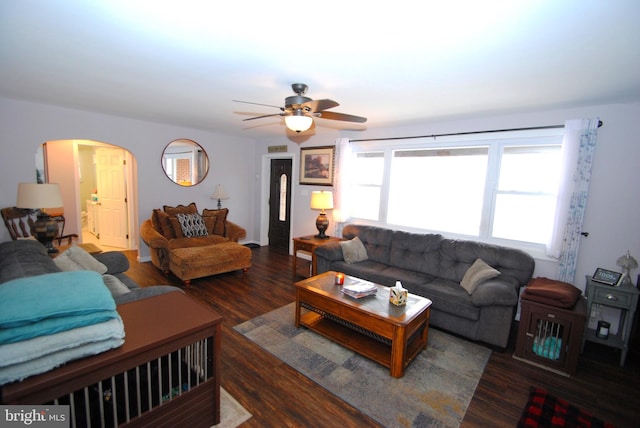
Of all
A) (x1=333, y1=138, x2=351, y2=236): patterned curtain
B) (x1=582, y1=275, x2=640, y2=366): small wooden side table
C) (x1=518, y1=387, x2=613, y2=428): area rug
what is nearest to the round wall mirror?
(x1=333, y1=138, x2=351, y2=236): patterned curtain

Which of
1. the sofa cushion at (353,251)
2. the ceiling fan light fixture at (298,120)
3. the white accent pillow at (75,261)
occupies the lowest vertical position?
the sofa cushion at (353,251)

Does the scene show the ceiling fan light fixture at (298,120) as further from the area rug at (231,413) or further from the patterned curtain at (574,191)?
the patterned curtain at (574,191)

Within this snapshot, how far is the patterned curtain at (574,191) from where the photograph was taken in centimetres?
283

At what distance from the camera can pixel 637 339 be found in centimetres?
262

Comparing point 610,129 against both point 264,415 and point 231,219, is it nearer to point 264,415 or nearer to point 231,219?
point 264,415

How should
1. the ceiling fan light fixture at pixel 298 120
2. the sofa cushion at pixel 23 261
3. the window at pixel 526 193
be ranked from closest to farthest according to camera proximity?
1. the sofa cushion at pixel 23 261
2. the ceiling fan light fixture at pixel 298 120
3. the window at pixel 526 193

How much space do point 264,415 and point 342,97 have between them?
2.75 m

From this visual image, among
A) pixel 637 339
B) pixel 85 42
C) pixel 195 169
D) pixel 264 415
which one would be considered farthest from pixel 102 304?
pixel 195 169

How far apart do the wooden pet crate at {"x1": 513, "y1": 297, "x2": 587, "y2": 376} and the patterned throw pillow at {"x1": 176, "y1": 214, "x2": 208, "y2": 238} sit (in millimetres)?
4480

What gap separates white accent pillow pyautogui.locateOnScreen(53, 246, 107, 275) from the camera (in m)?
2.32

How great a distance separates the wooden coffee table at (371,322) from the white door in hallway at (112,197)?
14.8 ft

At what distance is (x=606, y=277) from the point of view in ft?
8.48

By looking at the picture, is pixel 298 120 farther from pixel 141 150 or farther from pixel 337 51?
pixel 141 150

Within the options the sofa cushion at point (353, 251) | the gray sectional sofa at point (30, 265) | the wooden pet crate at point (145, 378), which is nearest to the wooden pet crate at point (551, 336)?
the sofa cushion at point (353, 251)
